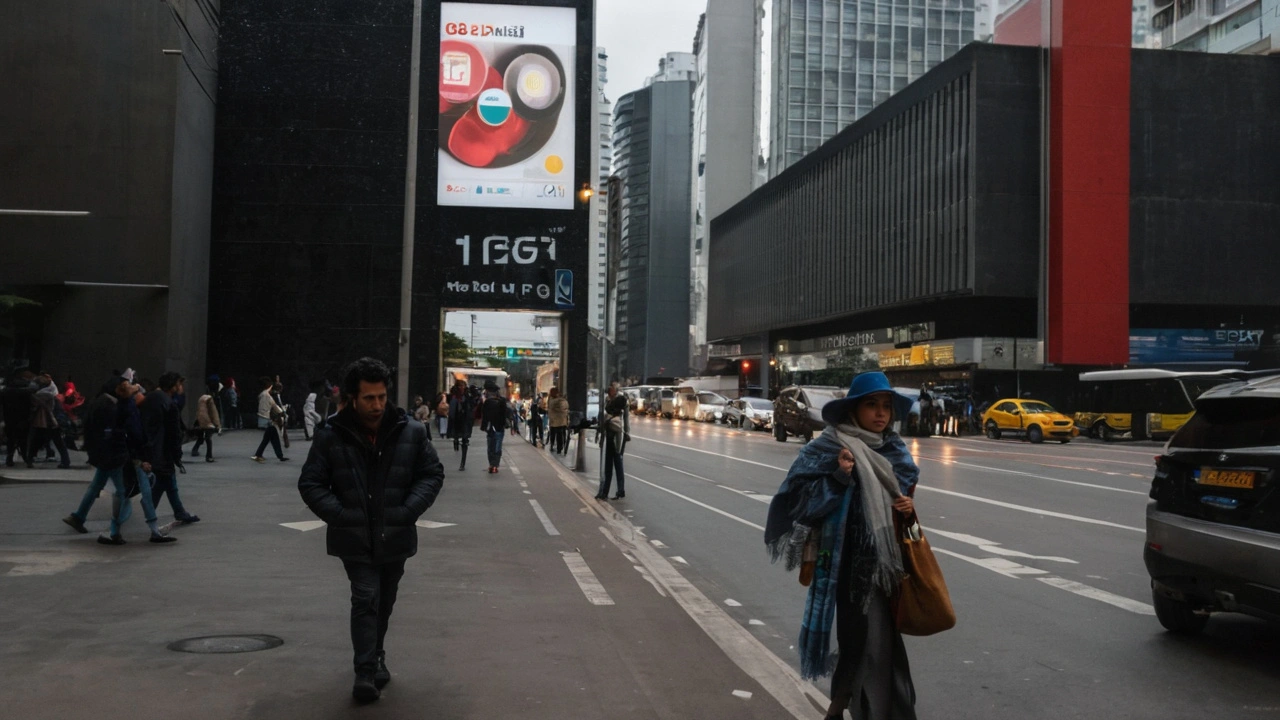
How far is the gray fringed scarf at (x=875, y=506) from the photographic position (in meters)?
4.76

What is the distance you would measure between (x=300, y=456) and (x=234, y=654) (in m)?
19.5

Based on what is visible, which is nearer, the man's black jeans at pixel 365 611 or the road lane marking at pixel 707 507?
the man's black jeans at pixel 365 611

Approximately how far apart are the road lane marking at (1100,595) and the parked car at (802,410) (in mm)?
22751

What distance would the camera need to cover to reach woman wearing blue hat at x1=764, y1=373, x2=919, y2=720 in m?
4.82

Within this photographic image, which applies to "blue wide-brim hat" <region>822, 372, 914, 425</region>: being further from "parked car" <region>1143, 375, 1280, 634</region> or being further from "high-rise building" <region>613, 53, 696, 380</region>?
"high-rise building" <region>613, 53, 696, 380</region>

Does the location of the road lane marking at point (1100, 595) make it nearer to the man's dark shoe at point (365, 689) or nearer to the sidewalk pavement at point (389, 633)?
the sidewalk pavement at point (389, 633)

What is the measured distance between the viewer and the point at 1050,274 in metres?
60.5

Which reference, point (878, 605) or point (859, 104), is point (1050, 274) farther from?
point (859, 104)

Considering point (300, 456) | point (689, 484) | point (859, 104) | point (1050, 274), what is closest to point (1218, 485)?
point (689, 484)

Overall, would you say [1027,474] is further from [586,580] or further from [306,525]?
[586,580]

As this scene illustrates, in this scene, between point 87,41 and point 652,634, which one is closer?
point 652,634

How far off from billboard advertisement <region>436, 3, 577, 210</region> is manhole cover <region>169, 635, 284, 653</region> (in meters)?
Answer: 30.8

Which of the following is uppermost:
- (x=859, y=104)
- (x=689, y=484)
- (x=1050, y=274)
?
(x=859, y=104)

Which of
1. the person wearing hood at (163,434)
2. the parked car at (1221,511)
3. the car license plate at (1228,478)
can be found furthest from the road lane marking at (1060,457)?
the person wearing hood at (163,434)
